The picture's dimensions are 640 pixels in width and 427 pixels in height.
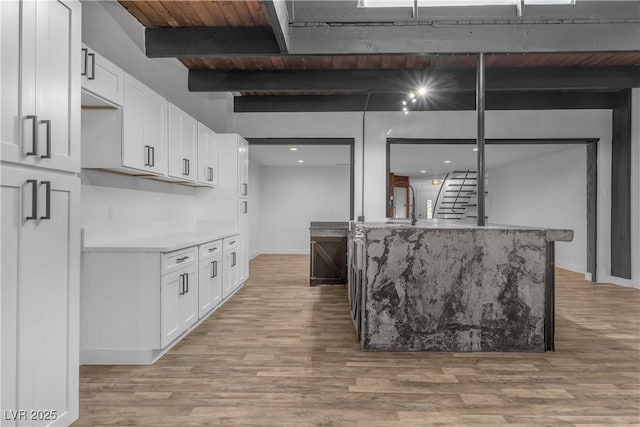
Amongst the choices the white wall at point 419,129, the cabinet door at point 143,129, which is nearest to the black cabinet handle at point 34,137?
the cabinet door at point 143,129

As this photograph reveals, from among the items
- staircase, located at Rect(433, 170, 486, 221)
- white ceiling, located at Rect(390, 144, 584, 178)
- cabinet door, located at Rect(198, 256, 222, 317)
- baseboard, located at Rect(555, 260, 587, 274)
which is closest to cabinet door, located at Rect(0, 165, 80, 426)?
cabinet door, located at Rect(198, 256, 222, 317)

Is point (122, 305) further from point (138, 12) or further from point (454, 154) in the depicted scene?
point (454, 154)

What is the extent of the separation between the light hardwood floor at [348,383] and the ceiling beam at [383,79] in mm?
2956

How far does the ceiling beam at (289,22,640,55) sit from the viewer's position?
3488 millimetres

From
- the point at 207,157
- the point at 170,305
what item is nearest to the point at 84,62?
the point at 170,305

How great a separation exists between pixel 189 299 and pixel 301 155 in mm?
5636

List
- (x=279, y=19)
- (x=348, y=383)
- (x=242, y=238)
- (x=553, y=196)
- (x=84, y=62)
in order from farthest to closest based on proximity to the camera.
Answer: (x=553, y=196) → (x=242, y=238) → (x=279, y=19) → (x=84, y=62) → (x=348, y=383)

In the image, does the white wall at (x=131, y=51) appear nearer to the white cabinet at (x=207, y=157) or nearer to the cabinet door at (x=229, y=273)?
the white cabinet at (x=207, y=157)

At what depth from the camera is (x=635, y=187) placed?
220 inches

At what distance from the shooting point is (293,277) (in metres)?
6.33

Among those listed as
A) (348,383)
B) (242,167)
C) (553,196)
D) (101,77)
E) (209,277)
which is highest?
(101,77)

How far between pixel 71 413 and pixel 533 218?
9526 mm

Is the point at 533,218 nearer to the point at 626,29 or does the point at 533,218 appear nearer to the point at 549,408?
the point at 626,29

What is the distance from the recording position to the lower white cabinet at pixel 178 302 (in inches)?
113
